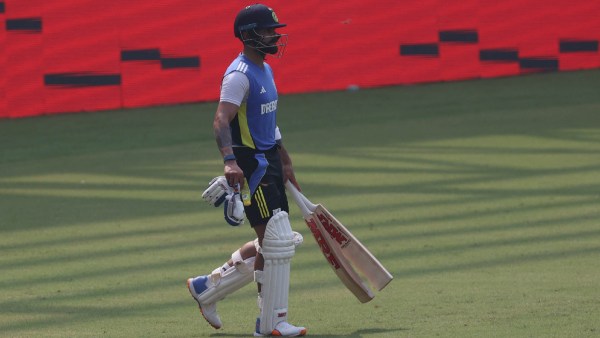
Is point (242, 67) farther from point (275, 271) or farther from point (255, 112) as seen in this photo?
point (275, 271)

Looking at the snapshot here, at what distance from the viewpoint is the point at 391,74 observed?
66.8 feet

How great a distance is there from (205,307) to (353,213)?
459 cm

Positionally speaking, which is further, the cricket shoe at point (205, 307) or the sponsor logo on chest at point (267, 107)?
the cricket shoe at point (205, 307)

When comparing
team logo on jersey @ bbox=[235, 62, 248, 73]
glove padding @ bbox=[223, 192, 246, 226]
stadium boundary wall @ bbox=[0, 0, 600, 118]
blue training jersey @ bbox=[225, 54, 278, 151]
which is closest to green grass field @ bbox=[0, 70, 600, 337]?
stadium boundary wall @ bbox=[0, 0, 600, 118]

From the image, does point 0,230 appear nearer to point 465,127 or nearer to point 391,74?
point 465,127

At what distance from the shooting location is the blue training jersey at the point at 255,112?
6461 millimetres

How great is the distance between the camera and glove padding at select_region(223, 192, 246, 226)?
630cm

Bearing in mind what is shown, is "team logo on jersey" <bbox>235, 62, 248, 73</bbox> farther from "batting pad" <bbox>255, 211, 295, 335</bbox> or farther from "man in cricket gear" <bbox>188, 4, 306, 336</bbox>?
"batting pad" <bbox>255, 211, 295, 335</bbox>

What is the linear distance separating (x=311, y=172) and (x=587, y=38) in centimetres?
892

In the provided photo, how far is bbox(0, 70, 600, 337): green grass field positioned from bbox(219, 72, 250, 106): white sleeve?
1327 millimetres

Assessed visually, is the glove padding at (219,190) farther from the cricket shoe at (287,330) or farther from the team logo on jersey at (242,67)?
the cricket shoe at (287,330)

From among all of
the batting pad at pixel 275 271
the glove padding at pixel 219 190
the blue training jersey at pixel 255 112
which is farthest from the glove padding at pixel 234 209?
the blue training jersey at pixel 255 112

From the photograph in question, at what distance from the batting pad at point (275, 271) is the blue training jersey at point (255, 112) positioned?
1.38 feet

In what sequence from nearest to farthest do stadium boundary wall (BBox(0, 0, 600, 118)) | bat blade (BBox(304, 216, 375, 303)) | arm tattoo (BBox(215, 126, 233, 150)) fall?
arm tattoo (BBox(215, 126, 233, 150)) → bat blade (BBox(304, 216, 375, 303)) → stadium boundary wall (BBox(0, 0, 600, 118))
